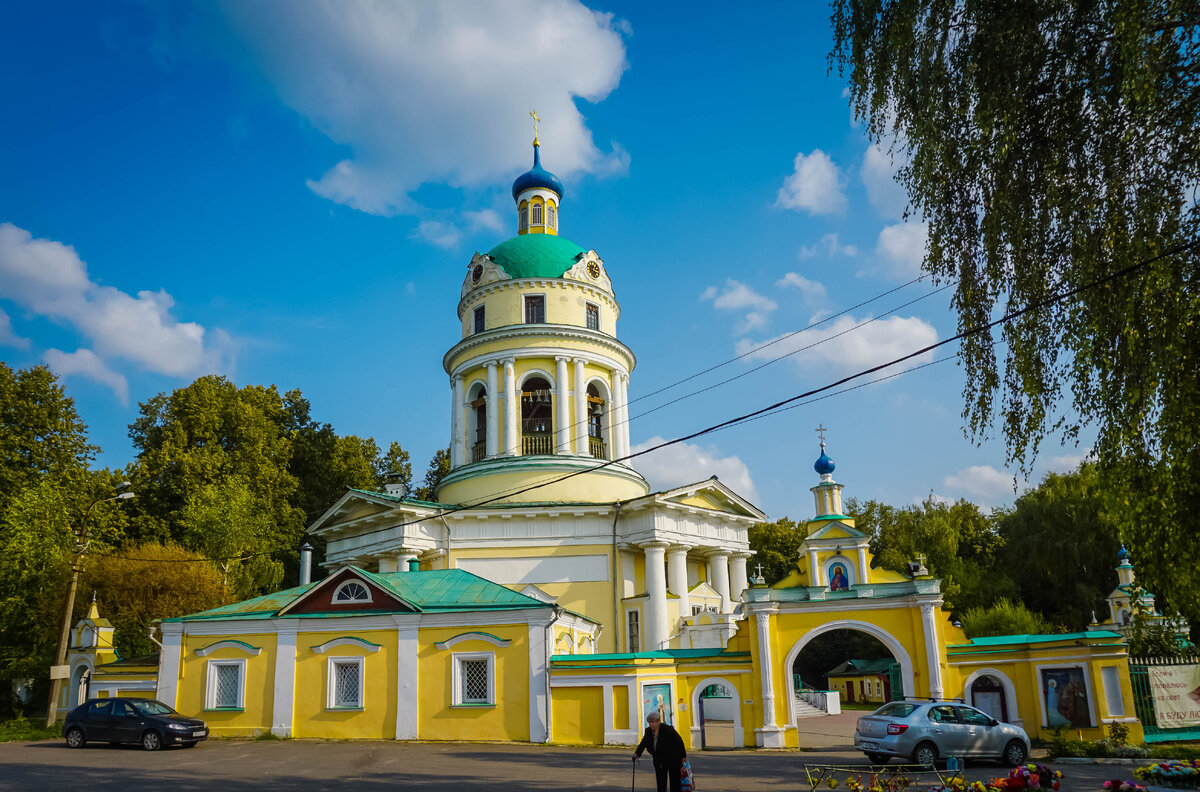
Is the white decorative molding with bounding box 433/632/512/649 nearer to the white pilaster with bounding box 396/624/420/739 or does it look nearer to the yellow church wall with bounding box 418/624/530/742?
the yellow church wall with bounding box 418/624/530/742

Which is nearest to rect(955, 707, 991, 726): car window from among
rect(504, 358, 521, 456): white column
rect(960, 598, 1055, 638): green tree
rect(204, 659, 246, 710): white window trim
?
rect(204, 659, 246, 710): white window trim

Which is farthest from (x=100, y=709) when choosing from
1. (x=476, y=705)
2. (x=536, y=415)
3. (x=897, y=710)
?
(x=536, y=415)

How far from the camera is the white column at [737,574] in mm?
33062

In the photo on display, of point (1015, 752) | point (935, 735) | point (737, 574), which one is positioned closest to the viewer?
point (935, 735)

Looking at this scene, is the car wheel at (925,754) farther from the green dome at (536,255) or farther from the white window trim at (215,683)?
the green dome at (536,255)

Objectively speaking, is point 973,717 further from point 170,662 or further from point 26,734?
point 26,734

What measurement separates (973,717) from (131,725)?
1757 cm

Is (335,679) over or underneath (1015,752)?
over

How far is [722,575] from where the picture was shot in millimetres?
32375

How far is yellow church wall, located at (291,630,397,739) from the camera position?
68.0 feet

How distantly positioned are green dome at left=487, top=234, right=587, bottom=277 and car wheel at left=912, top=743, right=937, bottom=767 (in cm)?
2301

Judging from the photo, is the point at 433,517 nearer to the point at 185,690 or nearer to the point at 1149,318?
the point at 185,690

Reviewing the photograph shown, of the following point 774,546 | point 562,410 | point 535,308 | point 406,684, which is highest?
point 535,308

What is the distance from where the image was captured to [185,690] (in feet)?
72.7
